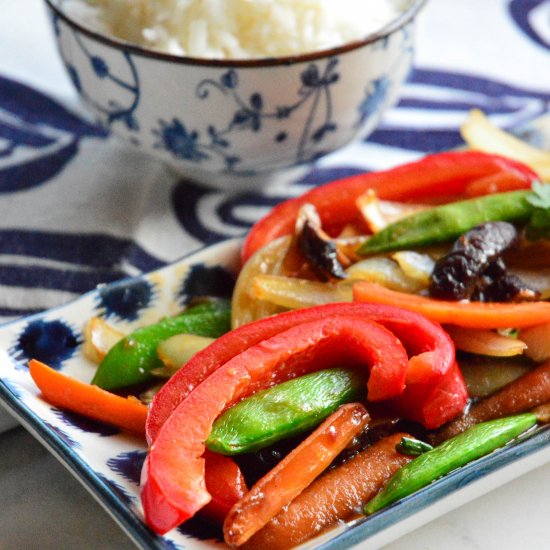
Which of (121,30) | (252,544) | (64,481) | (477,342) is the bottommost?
(64,481)

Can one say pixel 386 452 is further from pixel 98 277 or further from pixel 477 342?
pixel 98 277

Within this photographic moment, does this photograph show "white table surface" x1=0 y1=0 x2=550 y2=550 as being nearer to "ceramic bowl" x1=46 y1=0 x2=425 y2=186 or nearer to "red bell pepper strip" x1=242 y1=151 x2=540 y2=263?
"red bell pepper strip" x1=242 y1=151 x2=540 y2=263

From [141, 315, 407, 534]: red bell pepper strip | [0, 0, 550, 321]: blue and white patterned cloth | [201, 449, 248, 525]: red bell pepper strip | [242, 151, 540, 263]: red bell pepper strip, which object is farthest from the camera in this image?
[0, 0, 550, 321]: blue and white patterned cloth

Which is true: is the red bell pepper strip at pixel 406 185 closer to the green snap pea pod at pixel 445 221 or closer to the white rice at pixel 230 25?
the green snap pea pod at pixel 445 221

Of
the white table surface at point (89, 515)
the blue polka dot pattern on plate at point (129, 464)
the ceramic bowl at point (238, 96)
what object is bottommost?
the white table surface at point (89, 515)

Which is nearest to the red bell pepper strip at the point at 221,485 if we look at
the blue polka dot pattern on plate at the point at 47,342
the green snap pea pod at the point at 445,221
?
the blue polka dot pattern on plate at the point at 47,342

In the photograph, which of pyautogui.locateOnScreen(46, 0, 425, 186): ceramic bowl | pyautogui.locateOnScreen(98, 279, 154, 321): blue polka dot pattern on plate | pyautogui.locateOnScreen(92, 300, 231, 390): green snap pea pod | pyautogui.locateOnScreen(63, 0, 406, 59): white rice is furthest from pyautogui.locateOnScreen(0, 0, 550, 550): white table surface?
pyautogui.locateOnScreen(63, 0, 406, 59): white rice

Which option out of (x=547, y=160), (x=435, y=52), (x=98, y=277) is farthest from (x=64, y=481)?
(x=435, y=52)
